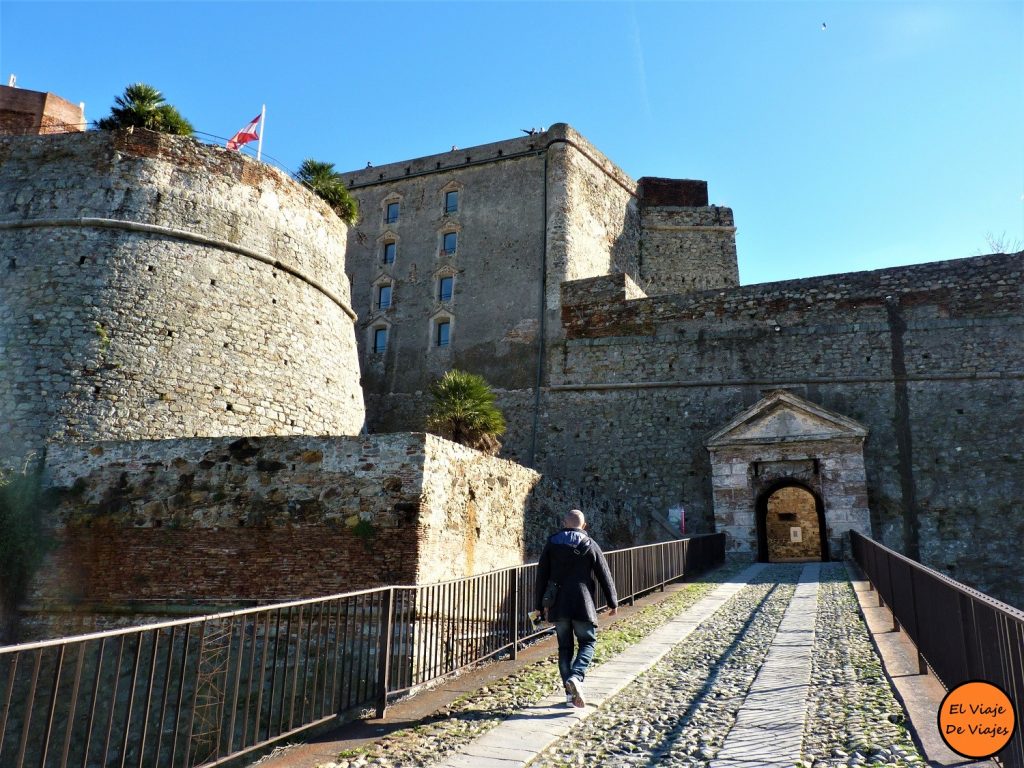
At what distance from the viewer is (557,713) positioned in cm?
549

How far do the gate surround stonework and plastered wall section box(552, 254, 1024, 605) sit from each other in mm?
614

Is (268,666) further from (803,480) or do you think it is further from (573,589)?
(803,480)

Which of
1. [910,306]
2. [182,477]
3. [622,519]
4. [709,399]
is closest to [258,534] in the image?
[182,477]

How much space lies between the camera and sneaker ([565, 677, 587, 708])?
219 inches

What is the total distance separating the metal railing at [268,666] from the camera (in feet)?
14.8

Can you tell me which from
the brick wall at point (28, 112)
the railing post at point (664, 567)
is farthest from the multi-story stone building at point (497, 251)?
the brick wall at point (28, 112)

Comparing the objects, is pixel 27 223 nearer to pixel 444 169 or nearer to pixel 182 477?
pixel 182 477

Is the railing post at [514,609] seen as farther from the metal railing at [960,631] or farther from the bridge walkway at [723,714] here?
the metal railing at [960,631]

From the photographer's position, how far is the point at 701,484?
21828mm

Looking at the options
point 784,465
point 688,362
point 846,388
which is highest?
point 688,362

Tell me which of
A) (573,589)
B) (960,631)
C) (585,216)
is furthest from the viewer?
(585,216)

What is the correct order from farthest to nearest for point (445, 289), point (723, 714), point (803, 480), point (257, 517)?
point (445, 289) < point (803, 480) < point (257, 517) < point (723, 714)

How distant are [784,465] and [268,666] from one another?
50.2 feet

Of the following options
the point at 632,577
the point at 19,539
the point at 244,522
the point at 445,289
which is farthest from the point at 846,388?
the point at 19,539
